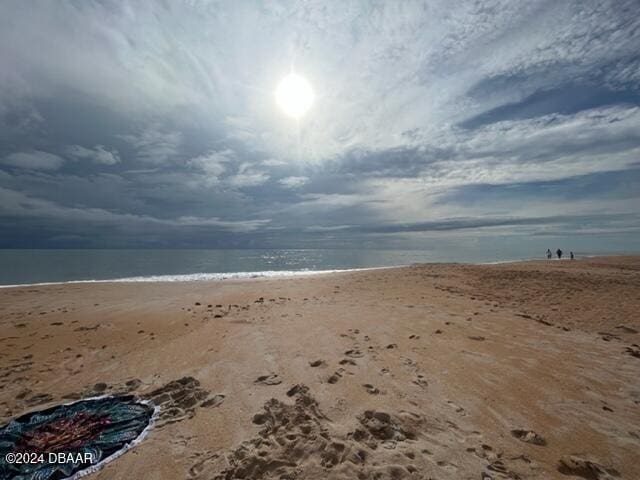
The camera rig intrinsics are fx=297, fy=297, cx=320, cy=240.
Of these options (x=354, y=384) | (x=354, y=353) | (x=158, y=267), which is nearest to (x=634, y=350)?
(x=354, y=353)

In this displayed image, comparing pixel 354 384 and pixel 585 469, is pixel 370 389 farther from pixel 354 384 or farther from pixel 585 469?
pixel 585 469

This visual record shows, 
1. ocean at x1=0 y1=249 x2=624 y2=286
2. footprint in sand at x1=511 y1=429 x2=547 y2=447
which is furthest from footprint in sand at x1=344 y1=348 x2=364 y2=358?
ocean at x1=0 y1=249 x2=624 y2=286

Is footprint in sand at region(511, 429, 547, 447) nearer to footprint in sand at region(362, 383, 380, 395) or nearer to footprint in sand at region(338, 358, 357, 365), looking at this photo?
footprint in sand at region(362, 383, 380, 395)

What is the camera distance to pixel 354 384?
513 centimetres

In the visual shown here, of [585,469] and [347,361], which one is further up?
[347,361]

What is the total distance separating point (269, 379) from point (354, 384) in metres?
1.55

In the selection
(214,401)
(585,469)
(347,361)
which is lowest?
(585,469)

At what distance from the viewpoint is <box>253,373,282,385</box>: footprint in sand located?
5297 millimetres

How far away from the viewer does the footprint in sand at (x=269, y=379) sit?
17.4ft

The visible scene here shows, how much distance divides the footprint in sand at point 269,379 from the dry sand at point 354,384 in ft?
0.13

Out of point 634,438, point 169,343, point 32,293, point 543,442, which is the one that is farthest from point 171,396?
point 32,293

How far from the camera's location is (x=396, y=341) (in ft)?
23.8

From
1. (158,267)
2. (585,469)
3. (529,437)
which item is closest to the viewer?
(585,469)

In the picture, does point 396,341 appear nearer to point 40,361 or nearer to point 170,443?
point 170,443
